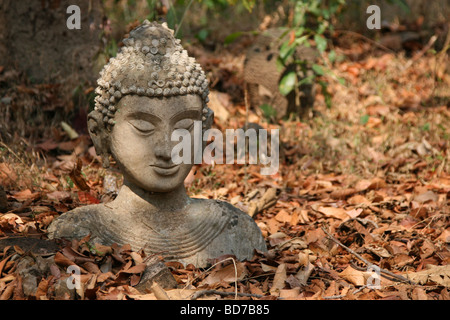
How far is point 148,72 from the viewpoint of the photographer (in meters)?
3.32

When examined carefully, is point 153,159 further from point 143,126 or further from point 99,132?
point 99,132

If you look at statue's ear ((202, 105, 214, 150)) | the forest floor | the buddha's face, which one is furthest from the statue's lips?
the forest floor

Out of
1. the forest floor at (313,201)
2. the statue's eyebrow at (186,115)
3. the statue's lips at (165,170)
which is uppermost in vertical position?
the statue's eyebrow at (186,115)

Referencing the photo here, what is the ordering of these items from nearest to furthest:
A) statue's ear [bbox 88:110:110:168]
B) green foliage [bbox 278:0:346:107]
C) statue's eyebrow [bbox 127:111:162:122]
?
statue's eyebrow [bbox 127:111:162:122] < statue's ear [bbox 88:110:110:168] < green foliage [bbox 278:0:346:107]

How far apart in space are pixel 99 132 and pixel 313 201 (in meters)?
2.02

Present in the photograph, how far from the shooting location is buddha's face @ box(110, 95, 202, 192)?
10.9 feet

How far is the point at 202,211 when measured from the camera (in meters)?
3.60

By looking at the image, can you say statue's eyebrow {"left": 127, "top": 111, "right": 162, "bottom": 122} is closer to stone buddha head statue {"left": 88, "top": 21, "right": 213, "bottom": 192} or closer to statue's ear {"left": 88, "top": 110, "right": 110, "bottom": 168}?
stone buddha head statue {"left": 88, "top": 21, "right": 213, "bottom": 192}

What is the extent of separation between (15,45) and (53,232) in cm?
321

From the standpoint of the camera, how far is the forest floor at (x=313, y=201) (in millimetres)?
3193

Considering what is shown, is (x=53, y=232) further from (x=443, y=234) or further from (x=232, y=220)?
(x=443, y=234)

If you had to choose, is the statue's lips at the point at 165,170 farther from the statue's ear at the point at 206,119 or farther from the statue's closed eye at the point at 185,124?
the statue's ear at the point at 206,119

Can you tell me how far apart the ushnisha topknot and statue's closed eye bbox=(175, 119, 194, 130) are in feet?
0.51

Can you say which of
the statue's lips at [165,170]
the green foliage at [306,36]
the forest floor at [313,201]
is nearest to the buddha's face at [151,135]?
the statue's lips at [165,170]
